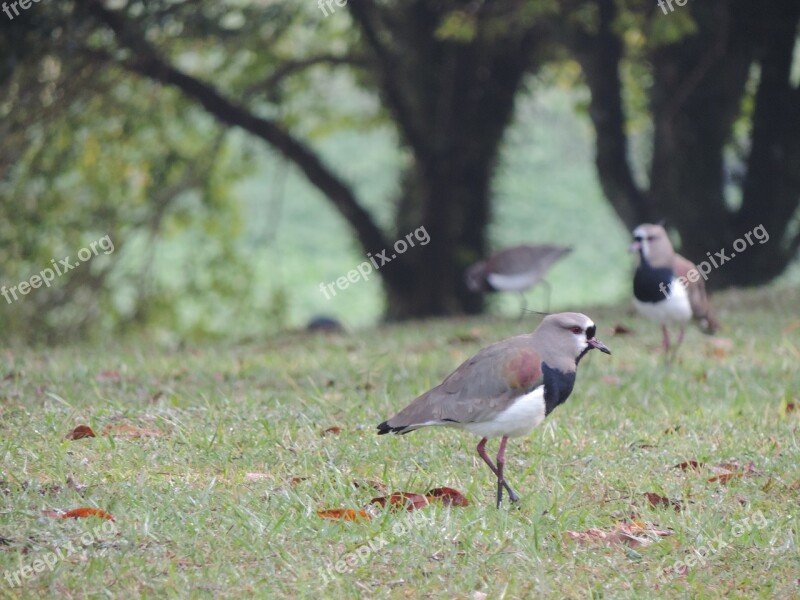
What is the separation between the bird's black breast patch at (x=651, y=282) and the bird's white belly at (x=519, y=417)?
127 inches

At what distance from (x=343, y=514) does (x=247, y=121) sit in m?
8.38

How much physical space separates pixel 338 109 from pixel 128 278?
3.83 m

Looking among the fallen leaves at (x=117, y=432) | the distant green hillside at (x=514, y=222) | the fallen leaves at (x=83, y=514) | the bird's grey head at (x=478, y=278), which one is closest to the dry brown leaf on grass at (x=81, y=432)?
the fallen leaves at (x=117, y=432)

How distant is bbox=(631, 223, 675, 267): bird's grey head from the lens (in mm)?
7535

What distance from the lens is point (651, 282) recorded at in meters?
7.42

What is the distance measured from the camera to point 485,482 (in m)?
4.73

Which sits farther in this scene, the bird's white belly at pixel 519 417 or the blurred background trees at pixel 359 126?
the blurred background trees at pixel 359 126

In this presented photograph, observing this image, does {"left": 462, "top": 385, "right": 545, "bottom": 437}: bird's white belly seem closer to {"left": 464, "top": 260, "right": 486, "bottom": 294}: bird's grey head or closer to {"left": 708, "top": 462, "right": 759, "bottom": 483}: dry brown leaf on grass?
{"left": 708, "top": 462, "right": 759, "bottom": 483}: dry brown leaf on grass

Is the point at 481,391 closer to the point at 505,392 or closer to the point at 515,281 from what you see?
the point at 505,392

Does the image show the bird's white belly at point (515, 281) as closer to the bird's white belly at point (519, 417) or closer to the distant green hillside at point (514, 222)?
the distant green hillside at point (514, 222)

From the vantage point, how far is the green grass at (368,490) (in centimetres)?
378

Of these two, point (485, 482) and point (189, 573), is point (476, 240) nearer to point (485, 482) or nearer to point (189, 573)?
point (485, 482)

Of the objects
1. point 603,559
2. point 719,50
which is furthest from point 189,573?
point 719,50
